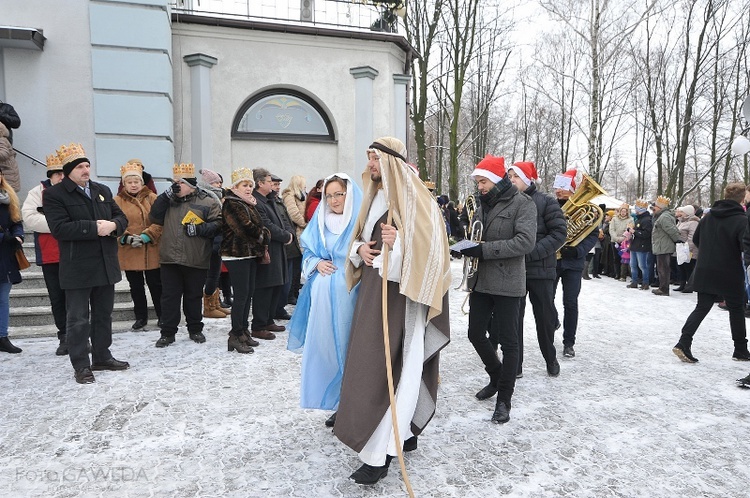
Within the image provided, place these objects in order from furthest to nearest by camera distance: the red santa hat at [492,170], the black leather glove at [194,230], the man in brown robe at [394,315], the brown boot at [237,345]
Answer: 1. the black leather glove at [194,230]
2. the brown boot at [237,345]
3. the red santa hat at [492,170]
4. the man in brown robe at [394,315]

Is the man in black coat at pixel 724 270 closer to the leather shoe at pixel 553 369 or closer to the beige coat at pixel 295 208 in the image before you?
the leather shoe at pixel 553 369

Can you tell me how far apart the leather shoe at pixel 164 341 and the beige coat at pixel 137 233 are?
90 centimetres

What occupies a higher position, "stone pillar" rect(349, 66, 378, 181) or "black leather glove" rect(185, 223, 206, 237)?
"stone pillar" rect(349, 66, 378, 181)

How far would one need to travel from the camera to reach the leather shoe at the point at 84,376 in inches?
193

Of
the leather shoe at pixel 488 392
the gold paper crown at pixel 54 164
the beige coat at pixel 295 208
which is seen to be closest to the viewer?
the leather shoe at pixel 488 392

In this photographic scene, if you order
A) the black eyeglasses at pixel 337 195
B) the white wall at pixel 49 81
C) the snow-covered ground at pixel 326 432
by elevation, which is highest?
the white wall at pixel 49 81

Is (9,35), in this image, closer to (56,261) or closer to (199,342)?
(56,261)

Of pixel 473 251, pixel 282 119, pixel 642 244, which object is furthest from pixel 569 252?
pixel 282 119

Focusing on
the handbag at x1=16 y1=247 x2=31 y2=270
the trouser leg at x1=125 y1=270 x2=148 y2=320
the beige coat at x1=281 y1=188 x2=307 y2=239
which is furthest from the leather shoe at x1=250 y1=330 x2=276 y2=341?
the handbag at x1=16 y1=247 x2=31 y2=270

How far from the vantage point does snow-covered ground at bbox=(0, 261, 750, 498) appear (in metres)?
3.21

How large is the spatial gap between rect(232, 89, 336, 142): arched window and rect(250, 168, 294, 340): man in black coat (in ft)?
16.9

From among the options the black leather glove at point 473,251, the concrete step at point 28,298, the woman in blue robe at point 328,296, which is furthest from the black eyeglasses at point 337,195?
the concrete step at point 28,298

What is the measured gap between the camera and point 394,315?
326 centimetres

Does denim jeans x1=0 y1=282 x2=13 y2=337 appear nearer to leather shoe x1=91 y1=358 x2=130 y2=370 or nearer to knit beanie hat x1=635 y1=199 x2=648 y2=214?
leather shoe x1=91 y1=358 x2=130 y2=370
